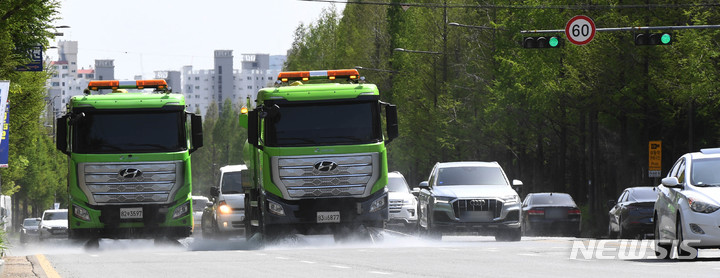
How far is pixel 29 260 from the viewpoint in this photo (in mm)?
22062

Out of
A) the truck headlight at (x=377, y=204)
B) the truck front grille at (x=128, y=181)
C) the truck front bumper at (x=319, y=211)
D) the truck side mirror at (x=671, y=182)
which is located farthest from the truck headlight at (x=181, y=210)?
the truck side mirror at (x=671, y=182)

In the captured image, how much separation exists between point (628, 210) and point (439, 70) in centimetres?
3198

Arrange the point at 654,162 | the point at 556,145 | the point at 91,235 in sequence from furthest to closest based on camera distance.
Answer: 1. the point at 556,145
2. the point at 654,162
3. the point at 91,235

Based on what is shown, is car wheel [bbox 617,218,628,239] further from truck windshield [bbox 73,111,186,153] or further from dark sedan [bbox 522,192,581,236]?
truck windshield [bbox 73,111,186,153]

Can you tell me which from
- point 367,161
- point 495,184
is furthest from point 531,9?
point 367,161

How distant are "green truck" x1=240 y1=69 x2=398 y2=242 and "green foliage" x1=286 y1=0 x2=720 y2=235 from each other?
48.4ft

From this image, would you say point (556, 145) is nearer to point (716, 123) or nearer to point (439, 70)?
point (439, 70)

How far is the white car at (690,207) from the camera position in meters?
18.4

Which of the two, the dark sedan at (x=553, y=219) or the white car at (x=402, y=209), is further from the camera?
the dark sedan at (x=553, y=219)

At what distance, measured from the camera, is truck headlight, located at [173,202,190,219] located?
26.9m

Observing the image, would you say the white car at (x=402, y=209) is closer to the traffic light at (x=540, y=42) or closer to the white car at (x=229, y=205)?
the white car at (x=229, y=205)

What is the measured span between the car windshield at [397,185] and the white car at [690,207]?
56.6 feet

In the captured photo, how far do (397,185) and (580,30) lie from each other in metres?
6.27

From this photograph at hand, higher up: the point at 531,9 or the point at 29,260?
the point at 531,9
